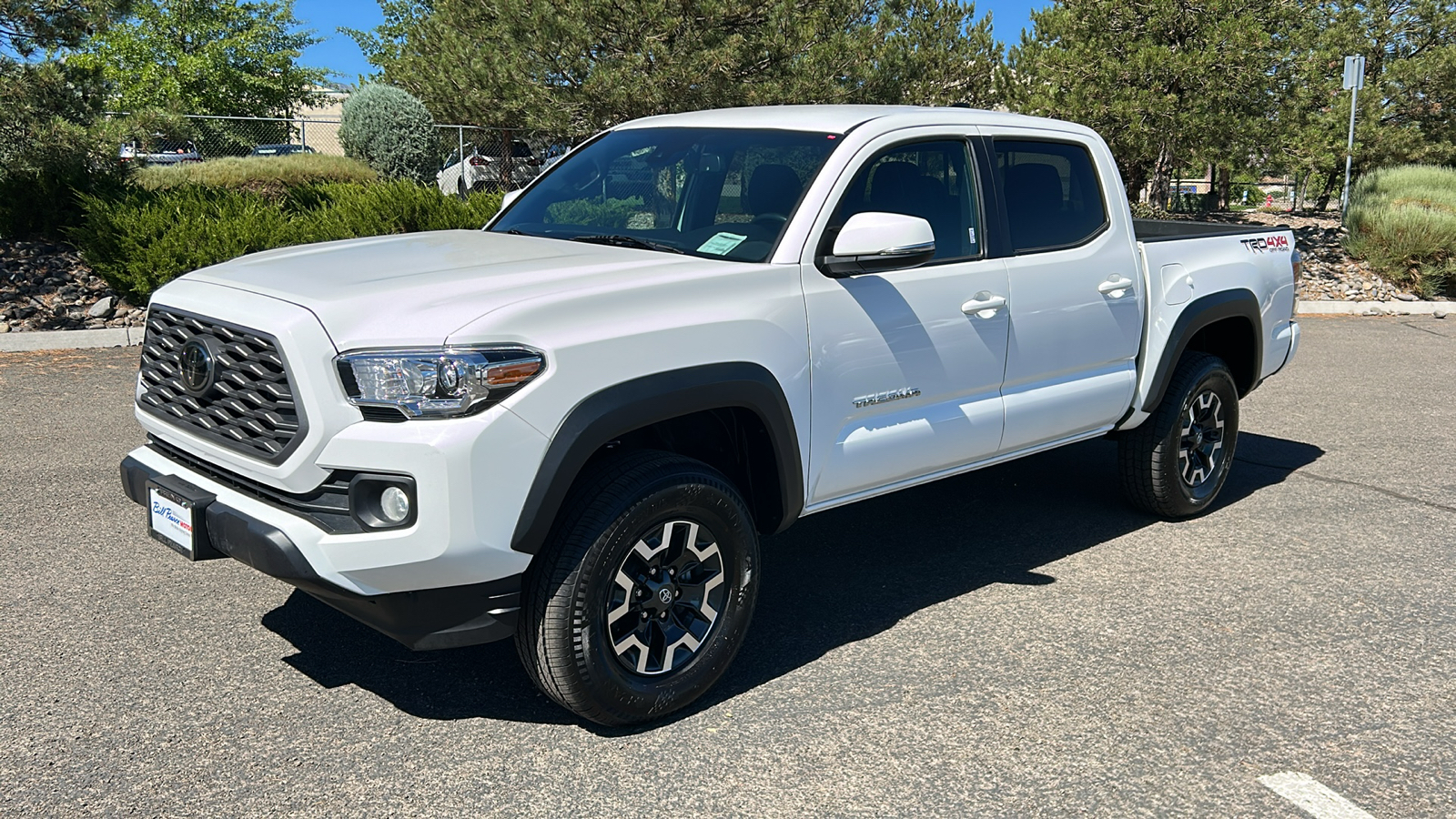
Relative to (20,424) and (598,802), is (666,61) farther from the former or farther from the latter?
(598,802)

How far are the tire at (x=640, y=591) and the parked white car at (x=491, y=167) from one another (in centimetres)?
1660

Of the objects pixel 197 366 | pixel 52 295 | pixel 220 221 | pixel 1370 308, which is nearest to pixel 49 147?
pixel 52 295

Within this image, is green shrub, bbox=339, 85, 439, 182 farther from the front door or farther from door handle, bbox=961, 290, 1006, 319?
door handle, bbox=961, 290, 1006, 319

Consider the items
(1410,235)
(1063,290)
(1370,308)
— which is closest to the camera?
(1063,290)

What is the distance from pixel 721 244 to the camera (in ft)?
13.7

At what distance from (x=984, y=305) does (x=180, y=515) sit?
2.87 meters

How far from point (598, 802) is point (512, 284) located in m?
1.48

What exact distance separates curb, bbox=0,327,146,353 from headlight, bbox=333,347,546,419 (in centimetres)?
839

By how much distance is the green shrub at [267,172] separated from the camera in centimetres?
1712

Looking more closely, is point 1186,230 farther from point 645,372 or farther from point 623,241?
point 645,372

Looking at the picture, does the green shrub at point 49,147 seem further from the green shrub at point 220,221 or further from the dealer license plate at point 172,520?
the dealer license plate at point 172,520

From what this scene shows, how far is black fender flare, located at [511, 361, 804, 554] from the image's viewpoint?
330 cm

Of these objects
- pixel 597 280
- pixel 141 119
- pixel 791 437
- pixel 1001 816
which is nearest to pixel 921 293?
pixel 791 437

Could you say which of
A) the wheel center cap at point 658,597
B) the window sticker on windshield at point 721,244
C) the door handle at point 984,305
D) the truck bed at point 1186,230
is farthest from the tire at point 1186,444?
the wheel center cap at point 658,597
